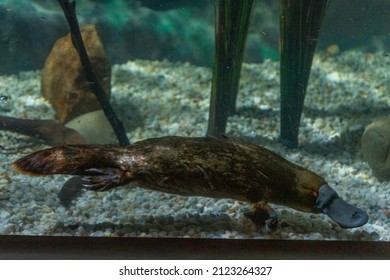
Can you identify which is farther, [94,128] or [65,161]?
[94,128]

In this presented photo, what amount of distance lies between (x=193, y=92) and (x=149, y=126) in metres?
0.84

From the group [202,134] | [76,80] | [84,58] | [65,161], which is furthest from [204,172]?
[76,80]

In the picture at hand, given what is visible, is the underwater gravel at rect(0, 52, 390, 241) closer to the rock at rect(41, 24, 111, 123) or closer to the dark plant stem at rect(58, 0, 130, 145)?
the rock at rect(41, 24, 111, 123)

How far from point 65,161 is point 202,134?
193cm

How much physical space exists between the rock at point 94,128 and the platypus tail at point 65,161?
1526 millimetres

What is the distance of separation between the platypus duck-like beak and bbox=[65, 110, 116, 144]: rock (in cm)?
202

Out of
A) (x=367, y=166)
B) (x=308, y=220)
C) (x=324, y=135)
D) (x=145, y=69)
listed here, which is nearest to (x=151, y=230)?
(x=308, y=220)

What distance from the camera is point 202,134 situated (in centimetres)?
420

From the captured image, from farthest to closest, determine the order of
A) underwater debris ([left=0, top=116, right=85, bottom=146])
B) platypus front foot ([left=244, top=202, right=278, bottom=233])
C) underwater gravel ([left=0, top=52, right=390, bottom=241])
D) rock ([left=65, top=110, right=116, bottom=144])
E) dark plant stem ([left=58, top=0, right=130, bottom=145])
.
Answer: rock ([left=65, top=110, right=116, bottom=144]) → underwater debris ([left=0, top=116, right=85, bottom=146]) → dark plant stem ([left=58, top=0, right=130, bottom=145]) → underwater gravel ([left=0, top=52, right=390, bottom=241]) → platypus front foot ([left=244, top=202, right=278, bottom=233])

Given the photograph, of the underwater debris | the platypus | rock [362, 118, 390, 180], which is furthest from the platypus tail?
rock [362, 118, 390, 180]

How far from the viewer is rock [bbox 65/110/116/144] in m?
4.02

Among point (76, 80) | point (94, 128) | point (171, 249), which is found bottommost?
point (171, 249)

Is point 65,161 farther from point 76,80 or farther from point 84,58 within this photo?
point 76,80
